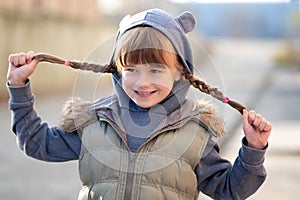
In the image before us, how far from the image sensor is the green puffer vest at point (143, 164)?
2.16 m

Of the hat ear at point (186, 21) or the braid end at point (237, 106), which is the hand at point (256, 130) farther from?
the hat ear at point (186, 21)

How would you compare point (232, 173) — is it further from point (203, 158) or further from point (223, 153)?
point (223, 153)

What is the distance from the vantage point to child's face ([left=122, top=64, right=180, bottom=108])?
2162mm

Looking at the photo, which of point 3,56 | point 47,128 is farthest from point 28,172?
point 3,56

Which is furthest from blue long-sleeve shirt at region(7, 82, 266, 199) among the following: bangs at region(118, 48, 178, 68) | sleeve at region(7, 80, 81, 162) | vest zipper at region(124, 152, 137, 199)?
bangs at region(118, 48, 178, 68)

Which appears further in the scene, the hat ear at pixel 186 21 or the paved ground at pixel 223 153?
the paved ground at pixel 223 153

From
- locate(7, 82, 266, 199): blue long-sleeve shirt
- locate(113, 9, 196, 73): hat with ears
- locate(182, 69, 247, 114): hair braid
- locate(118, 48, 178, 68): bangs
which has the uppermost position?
locate(113, 9, 196, 73): hat with ears

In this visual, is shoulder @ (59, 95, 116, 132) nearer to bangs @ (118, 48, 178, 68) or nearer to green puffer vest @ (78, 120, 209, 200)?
green puffer vest @ (78, 120, 209, 200)

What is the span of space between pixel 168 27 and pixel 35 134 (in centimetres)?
65

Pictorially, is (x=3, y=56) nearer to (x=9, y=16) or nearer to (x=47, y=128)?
(x=9, y=16)

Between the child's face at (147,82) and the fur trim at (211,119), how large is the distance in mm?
160

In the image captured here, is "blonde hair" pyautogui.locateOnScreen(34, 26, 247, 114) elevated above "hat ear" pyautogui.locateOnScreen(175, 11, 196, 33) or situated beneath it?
situated beneath

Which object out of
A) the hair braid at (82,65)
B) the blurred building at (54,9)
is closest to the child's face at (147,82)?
the hair braid at (82,65)

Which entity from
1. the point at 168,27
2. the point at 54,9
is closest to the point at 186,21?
the point at 168,27
